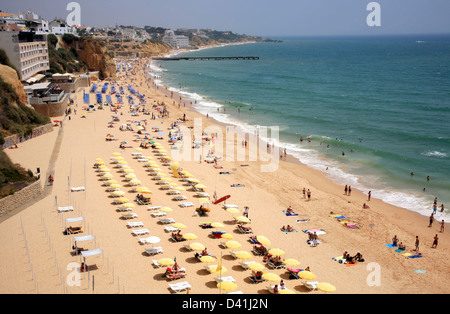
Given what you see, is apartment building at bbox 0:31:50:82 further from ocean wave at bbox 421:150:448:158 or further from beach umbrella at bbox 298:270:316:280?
ocean wave at bbox 421:150:448:158

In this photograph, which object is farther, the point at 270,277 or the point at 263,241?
the point at 263,241

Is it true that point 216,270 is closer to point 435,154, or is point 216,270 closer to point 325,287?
point 325,287

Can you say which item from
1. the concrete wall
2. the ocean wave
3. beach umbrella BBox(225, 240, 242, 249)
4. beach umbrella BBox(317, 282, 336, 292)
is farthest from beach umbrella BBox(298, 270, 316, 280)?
the ocean wave

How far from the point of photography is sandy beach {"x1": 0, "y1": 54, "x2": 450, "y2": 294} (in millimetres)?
14500

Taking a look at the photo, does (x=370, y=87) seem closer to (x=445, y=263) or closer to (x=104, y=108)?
(x=104, y=108)

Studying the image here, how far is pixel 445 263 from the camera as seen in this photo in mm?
17438

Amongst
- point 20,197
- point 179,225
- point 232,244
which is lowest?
point 232,244

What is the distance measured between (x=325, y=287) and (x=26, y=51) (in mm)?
45688

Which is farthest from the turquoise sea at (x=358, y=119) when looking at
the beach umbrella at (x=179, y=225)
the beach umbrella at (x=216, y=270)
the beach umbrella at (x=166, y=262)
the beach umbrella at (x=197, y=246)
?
the beach umbrella at (x=166, y=262)

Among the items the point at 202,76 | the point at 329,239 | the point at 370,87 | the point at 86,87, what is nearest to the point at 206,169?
the point at 329,239

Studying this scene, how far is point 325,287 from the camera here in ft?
46.4

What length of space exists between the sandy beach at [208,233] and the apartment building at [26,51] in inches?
742

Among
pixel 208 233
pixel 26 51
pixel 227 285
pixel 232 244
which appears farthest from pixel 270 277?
pixel 26 51
